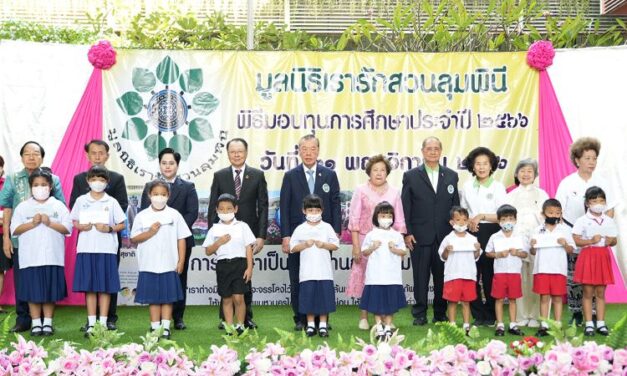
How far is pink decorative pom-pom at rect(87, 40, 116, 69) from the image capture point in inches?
278

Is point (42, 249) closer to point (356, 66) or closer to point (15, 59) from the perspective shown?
point (15, 59)

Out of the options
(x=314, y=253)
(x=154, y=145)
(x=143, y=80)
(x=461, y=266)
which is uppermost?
(x=143, y=80)

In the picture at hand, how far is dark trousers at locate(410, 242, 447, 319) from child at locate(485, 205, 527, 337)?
1.62ft

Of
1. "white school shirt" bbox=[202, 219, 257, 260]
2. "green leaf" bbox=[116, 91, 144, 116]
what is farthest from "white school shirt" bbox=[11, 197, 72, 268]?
"green leaf" bbox=[116, 91, 144, 116]

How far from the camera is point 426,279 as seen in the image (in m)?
6.37

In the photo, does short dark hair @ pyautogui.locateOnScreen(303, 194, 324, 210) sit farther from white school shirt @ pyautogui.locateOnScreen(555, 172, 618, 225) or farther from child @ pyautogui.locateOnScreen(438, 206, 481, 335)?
white school shirt @ pyautogui.locateOnScreen(555, 172, 618, 225)

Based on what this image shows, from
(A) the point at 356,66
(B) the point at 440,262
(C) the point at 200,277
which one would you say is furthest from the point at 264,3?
(B) the point at 440,262

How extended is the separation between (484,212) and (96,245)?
2784mm

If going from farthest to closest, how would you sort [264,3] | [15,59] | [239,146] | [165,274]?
[264,3]
[15,59]
[239,146]
[165,274]

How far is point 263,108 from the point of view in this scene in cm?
726

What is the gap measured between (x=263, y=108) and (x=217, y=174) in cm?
119

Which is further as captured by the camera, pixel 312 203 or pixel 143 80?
pixel 143 80

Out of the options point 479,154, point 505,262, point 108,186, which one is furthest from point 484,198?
point 108,186

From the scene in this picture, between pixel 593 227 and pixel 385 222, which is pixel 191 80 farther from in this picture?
pixel 593 227
